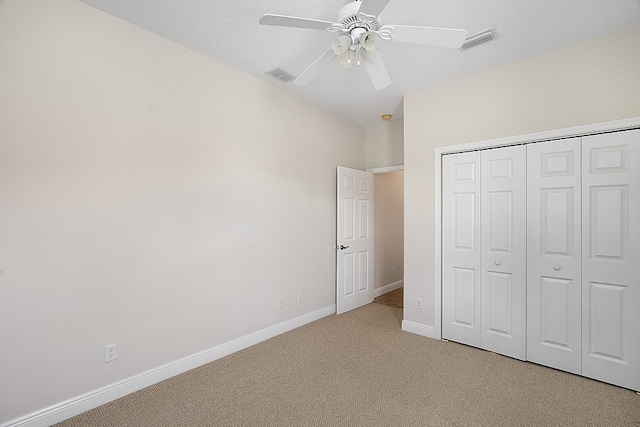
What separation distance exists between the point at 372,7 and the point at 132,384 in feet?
9.79

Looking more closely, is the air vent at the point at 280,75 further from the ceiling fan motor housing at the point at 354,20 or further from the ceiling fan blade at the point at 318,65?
the ceiling fan motor housing at the point at 354,20

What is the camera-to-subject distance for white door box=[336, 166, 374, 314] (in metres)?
4.11

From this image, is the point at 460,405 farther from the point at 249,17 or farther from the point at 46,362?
the point at 249,17

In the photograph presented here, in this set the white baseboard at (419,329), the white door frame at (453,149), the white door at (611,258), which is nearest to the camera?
the white door at (611,258)

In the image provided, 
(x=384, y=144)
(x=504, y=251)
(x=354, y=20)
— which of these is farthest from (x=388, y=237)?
(x=354, y=20)

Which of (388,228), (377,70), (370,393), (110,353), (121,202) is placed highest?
(377,70)

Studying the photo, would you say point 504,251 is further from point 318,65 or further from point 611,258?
point 318,65

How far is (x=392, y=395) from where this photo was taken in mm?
2238

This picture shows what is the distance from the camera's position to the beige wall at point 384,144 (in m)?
4.39

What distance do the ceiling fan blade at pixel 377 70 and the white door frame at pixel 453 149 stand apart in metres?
1.38

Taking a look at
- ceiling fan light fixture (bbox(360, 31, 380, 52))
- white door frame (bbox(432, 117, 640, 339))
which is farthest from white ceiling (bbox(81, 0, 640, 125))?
white door frame (bbox(432, 117, 640, 339))

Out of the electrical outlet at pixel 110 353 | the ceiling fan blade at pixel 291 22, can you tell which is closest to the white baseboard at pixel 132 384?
the electrical outlet at pixel 110 353

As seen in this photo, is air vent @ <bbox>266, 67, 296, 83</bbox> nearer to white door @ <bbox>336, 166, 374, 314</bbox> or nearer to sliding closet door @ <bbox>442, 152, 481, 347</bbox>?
white door @ <bbox>336, 166, 374, 314</bbox>

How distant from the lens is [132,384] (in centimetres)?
227
